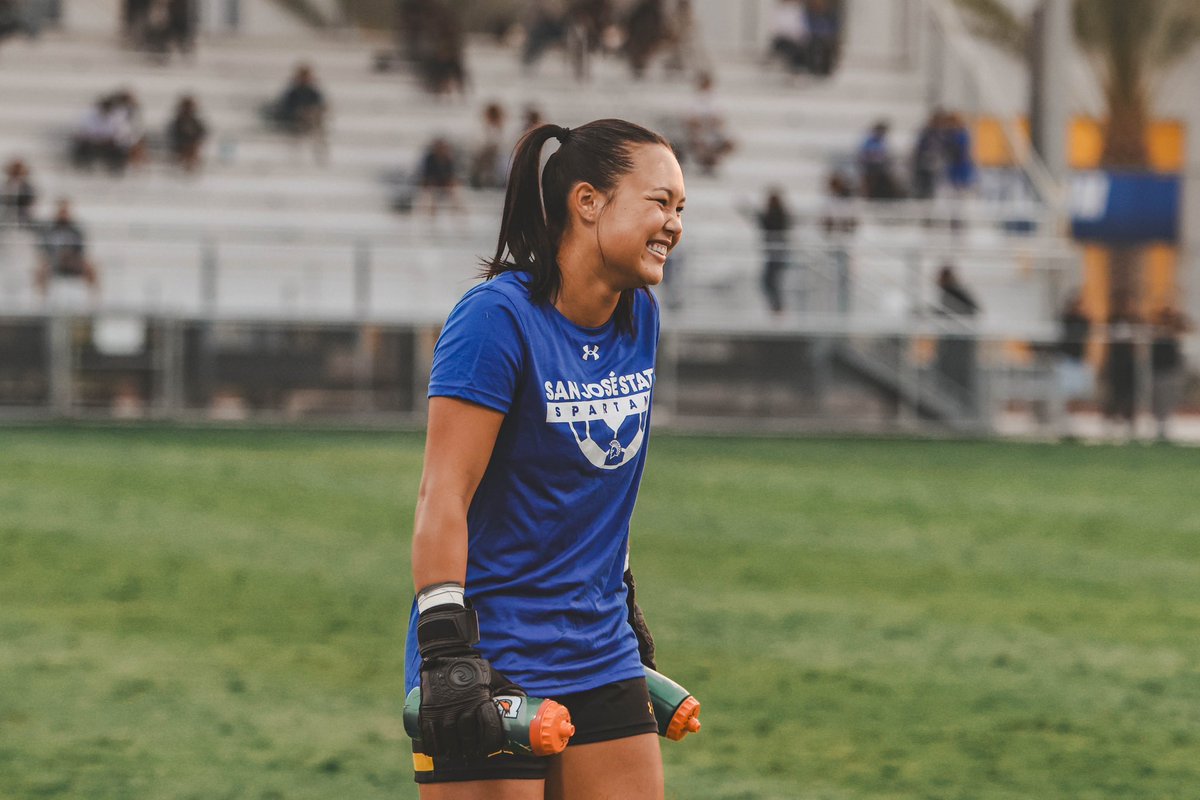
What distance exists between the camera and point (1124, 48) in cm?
3884

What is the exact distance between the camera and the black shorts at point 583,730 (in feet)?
11.3

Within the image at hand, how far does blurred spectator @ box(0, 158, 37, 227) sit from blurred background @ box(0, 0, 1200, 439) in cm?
10

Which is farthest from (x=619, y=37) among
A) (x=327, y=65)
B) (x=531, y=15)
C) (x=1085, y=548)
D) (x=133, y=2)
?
(x=1085, y=548)

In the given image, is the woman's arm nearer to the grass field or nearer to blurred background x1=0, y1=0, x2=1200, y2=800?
the grass field

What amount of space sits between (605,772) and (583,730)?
0.10 meters

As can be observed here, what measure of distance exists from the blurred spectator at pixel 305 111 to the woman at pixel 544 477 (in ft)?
88.6

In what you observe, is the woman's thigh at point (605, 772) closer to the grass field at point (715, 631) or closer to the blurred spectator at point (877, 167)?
the grass field at point (715, 631)

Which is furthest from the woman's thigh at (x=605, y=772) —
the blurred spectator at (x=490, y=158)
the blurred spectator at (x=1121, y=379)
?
the blurred spectator at (x=490, y=158)

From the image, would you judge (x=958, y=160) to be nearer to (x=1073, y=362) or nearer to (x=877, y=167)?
(x=877, y=167)

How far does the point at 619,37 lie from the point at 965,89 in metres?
5.96

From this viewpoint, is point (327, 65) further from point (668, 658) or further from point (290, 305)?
point (668, 658)

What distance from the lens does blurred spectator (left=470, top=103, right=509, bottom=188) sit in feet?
90.2

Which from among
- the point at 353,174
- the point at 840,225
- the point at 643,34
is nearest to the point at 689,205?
the point at 840,225

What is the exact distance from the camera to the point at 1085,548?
1284 cm
